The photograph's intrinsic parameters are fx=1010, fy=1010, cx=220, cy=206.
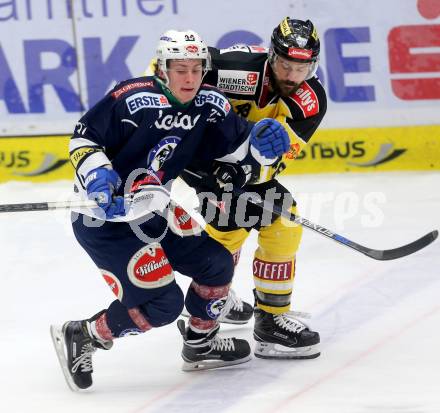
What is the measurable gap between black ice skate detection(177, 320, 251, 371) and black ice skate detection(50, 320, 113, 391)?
13.1 inches

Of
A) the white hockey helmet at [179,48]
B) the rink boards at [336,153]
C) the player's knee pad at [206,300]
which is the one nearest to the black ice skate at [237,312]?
the player's knee pad at [206,300]

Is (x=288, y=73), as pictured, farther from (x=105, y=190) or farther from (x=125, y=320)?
(x=125, y=320)

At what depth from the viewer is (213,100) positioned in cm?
360

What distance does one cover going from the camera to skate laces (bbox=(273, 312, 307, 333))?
159 inches

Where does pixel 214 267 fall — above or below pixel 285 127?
below

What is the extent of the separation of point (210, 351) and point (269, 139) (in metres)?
0.86

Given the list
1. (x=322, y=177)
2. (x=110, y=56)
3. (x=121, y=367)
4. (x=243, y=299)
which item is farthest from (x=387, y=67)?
(x=121, y=367)

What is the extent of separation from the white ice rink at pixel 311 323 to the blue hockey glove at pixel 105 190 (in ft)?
2.26

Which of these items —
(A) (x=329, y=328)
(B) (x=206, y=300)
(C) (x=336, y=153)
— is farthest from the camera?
(C) (x=336, y=153)

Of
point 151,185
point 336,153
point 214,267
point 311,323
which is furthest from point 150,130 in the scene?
point 336,153

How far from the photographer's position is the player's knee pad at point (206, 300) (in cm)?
372

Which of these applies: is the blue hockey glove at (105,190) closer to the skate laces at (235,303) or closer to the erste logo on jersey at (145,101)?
the erste logo on jersey at (145,101)

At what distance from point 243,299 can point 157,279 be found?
48.4 inches

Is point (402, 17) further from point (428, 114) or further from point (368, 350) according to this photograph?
point (368, 350)
